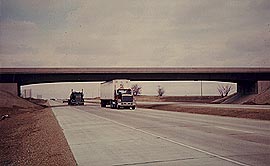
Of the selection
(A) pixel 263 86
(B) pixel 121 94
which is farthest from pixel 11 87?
(A) pixel 263 86

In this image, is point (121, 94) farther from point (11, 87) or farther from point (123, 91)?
point (11, 87)

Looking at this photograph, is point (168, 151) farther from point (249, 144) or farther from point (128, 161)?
point (249, 144)

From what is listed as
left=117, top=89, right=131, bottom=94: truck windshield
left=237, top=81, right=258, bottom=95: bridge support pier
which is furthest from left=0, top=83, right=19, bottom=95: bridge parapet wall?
left=237, top=81, right=258, bottom=95: bridge support pier

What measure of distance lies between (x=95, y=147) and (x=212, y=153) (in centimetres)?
441

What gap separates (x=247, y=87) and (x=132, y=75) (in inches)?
1068

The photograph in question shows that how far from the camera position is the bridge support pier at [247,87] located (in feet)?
245

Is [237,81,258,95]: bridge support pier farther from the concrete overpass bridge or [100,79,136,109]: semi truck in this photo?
[100,79,136,109]: semi truck

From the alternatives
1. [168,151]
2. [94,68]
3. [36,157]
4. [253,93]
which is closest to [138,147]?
[168,151]

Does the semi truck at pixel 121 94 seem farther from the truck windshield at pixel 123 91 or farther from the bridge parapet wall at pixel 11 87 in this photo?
the bridge parapet wall at pixel 11 87

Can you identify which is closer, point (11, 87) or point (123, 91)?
point (123, 91)

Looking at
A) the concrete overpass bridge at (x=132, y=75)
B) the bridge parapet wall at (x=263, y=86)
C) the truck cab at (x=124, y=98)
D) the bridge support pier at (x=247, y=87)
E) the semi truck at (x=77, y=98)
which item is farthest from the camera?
the semi truck at (x=77, y=98)

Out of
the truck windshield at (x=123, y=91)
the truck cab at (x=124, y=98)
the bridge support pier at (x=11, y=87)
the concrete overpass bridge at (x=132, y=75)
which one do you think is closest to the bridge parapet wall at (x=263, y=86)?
the concrete overpass bridge at (x=132, y=75)

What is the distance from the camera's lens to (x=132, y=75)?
7162 centimetres

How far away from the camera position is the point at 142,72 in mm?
70625
